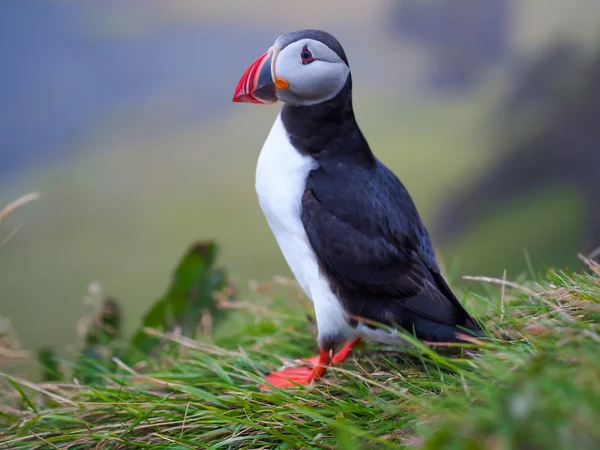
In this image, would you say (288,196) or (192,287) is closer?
(288,196)

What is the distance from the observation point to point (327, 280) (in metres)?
1.47

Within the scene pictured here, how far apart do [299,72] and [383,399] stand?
779 mm

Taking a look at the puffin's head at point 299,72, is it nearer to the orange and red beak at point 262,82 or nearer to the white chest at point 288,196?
the orange and red beak at point 262,82

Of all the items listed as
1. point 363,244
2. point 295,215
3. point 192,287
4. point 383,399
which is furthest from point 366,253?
point 192,287

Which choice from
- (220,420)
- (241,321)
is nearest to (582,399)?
(220,420)

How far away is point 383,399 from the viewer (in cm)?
128

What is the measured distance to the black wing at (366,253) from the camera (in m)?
1.42

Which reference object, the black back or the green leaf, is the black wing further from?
the green leaf

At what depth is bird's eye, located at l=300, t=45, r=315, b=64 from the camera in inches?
56.1

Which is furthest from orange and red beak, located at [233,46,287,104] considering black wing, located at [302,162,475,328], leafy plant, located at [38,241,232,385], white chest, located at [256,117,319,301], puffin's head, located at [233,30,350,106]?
leafy plant, located at [38,241,232,385]

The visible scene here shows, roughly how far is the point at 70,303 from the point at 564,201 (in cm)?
273

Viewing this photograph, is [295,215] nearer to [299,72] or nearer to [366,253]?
[366,253]

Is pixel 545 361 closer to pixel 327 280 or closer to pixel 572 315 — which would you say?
pixel 572 315

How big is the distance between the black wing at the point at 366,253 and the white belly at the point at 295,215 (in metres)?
0.03
